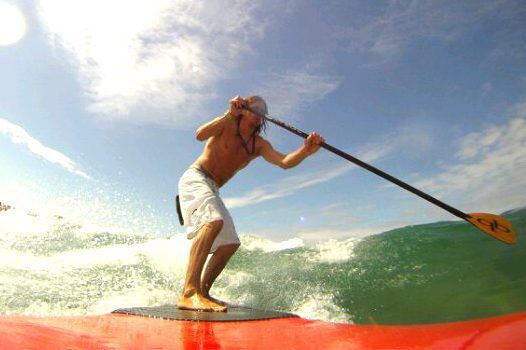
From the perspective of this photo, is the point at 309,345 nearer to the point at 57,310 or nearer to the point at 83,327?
the point at 83,327

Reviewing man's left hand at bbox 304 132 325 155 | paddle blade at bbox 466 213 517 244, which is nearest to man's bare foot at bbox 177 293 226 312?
Answer: man's left hand at bbox 304 132 325 155

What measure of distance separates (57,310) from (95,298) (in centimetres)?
71

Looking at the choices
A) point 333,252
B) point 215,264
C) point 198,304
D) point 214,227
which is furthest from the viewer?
point 333,252

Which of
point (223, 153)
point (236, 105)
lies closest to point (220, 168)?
point (223, 153)

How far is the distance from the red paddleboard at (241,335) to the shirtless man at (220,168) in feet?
4.51

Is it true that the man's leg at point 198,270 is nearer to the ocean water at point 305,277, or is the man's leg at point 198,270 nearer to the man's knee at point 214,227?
the man's knee at point 214,227

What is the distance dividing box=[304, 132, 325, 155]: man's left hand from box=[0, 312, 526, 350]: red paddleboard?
2.21 m

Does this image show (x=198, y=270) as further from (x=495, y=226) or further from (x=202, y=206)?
(x=495, y=226)

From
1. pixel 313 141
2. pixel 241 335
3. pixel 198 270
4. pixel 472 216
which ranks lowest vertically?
pixel 241 335

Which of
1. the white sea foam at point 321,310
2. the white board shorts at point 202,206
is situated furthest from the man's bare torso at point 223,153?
the white sea foam at point 321,310

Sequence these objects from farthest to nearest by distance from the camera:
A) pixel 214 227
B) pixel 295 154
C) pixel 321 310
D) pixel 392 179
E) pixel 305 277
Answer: pixel 305 277
pixel 321 310
pixel 392 179
pixel 295 154
pixel 214 227

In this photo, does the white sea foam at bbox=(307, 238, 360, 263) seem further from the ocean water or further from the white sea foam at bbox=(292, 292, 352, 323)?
the white sea foam at bbox=(292, 292, 352, 323)

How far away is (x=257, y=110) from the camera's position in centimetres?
422

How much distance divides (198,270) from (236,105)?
1.82 m
